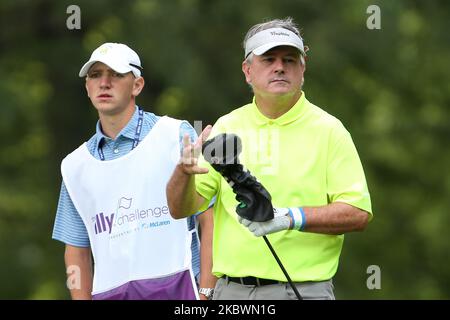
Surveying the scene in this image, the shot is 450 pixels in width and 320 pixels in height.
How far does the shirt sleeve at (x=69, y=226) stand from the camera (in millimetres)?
7762

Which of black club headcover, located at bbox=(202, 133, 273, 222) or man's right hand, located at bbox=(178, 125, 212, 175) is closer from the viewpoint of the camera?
black club headcover, located at bbox=(202, 133, 273, 222)

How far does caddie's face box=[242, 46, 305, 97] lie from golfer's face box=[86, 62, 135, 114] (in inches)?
32.1

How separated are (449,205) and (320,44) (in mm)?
3300

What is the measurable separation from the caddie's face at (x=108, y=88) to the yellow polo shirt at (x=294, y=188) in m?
0.82

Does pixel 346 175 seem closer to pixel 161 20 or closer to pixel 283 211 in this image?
pixel 283 211

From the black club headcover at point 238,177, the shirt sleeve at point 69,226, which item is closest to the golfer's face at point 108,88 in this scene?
the shirt sleeve at point 69,226

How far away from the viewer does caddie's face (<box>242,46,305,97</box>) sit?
23.1ft

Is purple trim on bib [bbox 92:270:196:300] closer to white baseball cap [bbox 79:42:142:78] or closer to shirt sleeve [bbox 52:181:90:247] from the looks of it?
shirt sleeve [bbox 52:181:90:247]

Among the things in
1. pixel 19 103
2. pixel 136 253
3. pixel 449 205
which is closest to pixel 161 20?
pixel 19 103

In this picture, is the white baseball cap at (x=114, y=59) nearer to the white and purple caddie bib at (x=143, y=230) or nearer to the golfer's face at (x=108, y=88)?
the golfer's face at (x=108, y=88)

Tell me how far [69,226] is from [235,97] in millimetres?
11311

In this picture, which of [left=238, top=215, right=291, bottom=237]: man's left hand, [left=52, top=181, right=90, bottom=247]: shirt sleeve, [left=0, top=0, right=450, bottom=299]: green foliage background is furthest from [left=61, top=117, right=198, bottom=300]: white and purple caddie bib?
[left=0, top=0, right=450, bottom=299]: green foliage background

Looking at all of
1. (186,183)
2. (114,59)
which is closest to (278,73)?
(186,183)

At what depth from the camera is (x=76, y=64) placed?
19578mm
